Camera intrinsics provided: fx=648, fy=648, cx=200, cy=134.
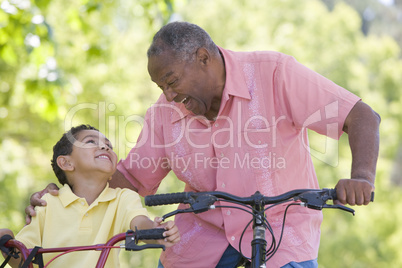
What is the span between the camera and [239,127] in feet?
10.9

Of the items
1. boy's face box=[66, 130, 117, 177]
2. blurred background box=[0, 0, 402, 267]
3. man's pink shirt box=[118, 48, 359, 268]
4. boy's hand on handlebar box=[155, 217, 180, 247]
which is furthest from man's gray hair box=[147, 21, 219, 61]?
blurred background box=[0, 0, 402, 267]

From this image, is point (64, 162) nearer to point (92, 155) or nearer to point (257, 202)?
point (92, 155)

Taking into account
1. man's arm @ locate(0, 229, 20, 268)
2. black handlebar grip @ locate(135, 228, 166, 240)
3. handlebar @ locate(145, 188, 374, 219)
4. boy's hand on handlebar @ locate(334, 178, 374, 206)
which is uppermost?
boy's hand on handlebar @ locate(334, 178, 374, 206)

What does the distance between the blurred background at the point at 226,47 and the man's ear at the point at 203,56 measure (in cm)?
484

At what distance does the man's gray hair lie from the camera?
3.31 metres

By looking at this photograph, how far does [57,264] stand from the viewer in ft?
10.3

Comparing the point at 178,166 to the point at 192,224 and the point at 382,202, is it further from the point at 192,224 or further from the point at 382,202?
the point at 382,202

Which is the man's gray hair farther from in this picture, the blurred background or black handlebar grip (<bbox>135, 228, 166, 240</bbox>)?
the blurred background

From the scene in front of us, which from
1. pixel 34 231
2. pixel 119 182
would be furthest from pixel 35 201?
Answer: pixel 119 182

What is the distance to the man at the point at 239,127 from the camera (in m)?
3.17

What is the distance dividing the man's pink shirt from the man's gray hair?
0.66ft

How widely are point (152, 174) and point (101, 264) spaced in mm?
1030

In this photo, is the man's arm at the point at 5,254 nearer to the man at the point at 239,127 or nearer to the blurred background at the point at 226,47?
the man at the point at 239,127

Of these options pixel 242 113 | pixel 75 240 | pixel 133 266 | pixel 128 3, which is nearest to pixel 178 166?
pixel 242 113
